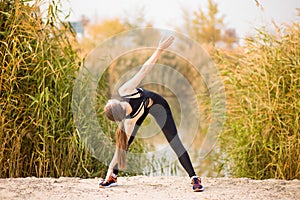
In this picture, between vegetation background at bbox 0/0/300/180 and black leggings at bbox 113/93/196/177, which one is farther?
vegetation background at bbox 0/0/300/180

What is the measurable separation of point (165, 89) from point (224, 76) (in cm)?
415

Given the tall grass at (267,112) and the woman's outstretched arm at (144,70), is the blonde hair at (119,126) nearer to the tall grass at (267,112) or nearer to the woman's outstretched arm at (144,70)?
the woman's outstretched arm at (144,70)

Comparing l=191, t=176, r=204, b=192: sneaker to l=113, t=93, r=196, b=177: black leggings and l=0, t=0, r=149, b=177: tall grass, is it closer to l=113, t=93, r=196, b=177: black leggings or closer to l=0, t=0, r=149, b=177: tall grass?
l=113, t=93, r=196, b=177: black leggings

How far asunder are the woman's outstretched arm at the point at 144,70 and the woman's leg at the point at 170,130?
25 cm

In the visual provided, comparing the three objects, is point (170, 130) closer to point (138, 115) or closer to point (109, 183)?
point (138, 115)

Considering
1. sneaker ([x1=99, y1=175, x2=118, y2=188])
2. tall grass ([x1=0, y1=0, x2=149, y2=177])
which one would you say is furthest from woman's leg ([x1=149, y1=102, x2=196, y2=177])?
tall grass ([x1=0, y1=0, x2=149, y2=177])

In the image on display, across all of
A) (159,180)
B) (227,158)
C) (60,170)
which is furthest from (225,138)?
(60,170)

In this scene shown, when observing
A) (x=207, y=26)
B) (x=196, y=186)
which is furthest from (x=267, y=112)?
(x=207, y=26)

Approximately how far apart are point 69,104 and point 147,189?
128cm

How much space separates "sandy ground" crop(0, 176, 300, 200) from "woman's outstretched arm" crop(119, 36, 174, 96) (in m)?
0.75

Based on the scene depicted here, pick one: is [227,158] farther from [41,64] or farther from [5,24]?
[5,24]

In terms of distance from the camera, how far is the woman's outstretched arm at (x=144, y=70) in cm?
325

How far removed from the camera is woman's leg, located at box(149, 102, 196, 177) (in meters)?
3.46

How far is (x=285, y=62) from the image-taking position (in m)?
4.74
